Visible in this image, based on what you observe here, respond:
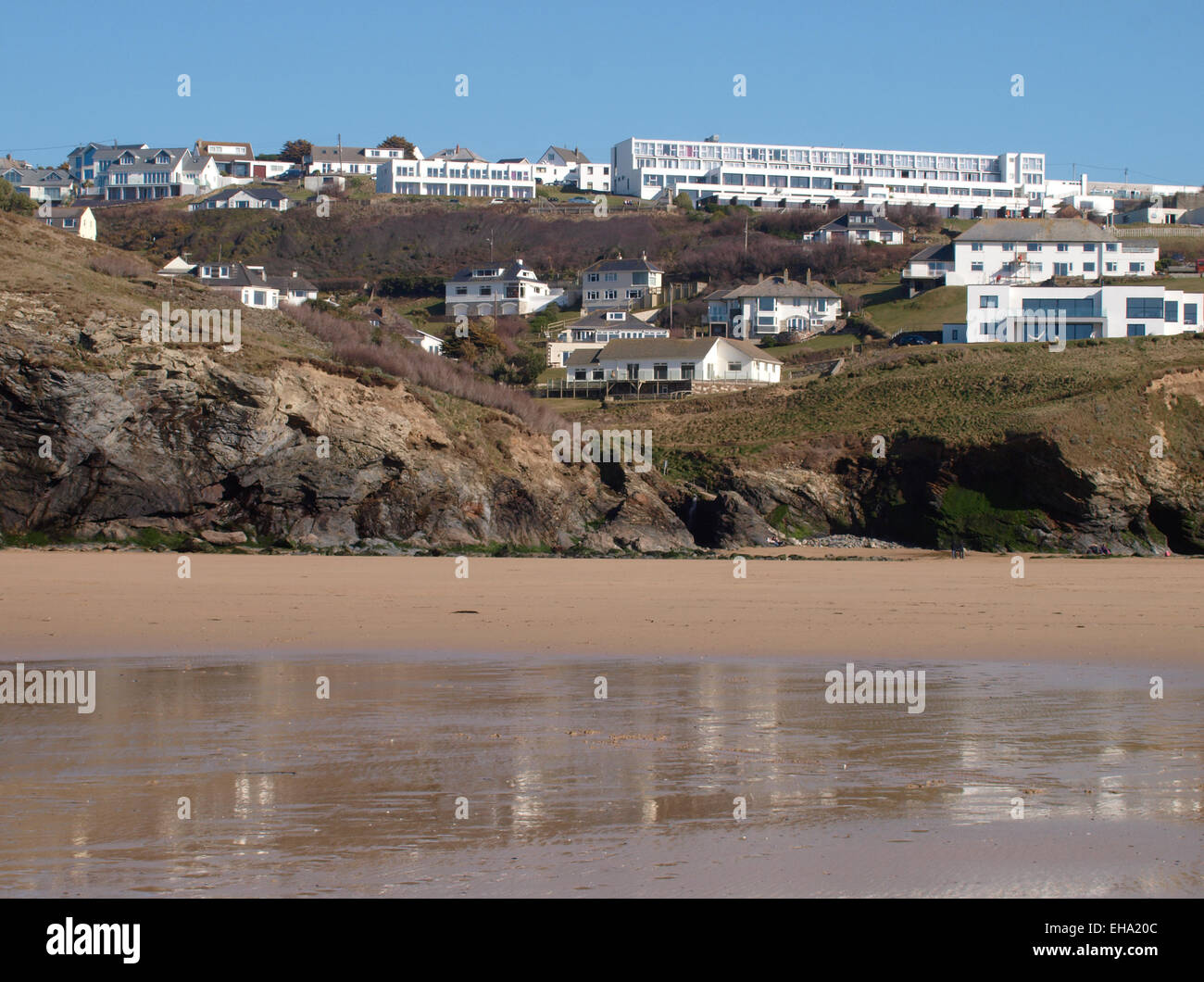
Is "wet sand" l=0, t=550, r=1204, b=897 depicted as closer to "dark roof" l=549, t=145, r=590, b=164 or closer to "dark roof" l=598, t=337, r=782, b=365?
"dark roof" l=598, t=337, r=782, b=365

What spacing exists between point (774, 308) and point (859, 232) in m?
31.0

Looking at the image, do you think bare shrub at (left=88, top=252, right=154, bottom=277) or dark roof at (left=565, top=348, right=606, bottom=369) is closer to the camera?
bare shrub at (left=88, top=252, right=154, bottom=277)

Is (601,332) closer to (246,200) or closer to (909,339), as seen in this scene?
(909,339)

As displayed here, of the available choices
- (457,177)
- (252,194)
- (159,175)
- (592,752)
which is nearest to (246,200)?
(252,194)

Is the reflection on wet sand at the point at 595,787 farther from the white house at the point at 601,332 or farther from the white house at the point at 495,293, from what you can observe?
the white house at the point at 495,293

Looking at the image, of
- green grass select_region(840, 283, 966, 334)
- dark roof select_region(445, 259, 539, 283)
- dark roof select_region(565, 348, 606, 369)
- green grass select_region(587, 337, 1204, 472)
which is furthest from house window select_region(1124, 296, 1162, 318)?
dark roof select_region(445, 259, 539, 283)

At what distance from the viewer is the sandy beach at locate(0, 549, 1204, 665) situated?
1546 cm

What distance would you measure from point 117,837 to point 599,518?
101 ft

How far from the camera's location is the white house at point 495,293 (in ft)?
327

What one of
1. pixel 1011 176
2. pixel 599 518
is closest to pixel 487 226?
Answer: pixel 1011 176

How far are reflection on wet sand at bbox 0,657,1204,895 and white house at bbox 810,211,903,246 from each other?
4096 inches

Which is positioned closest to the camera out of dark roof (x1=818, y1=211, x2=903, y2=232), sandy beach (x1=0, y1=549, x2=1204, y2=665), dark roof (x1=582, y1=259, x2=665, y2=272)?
sandy beach (x1=0, y1=549, x2=1204, y2=665)

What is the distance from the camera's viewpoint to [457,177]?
147 meters

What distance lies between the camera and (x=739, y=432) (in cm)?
4838
